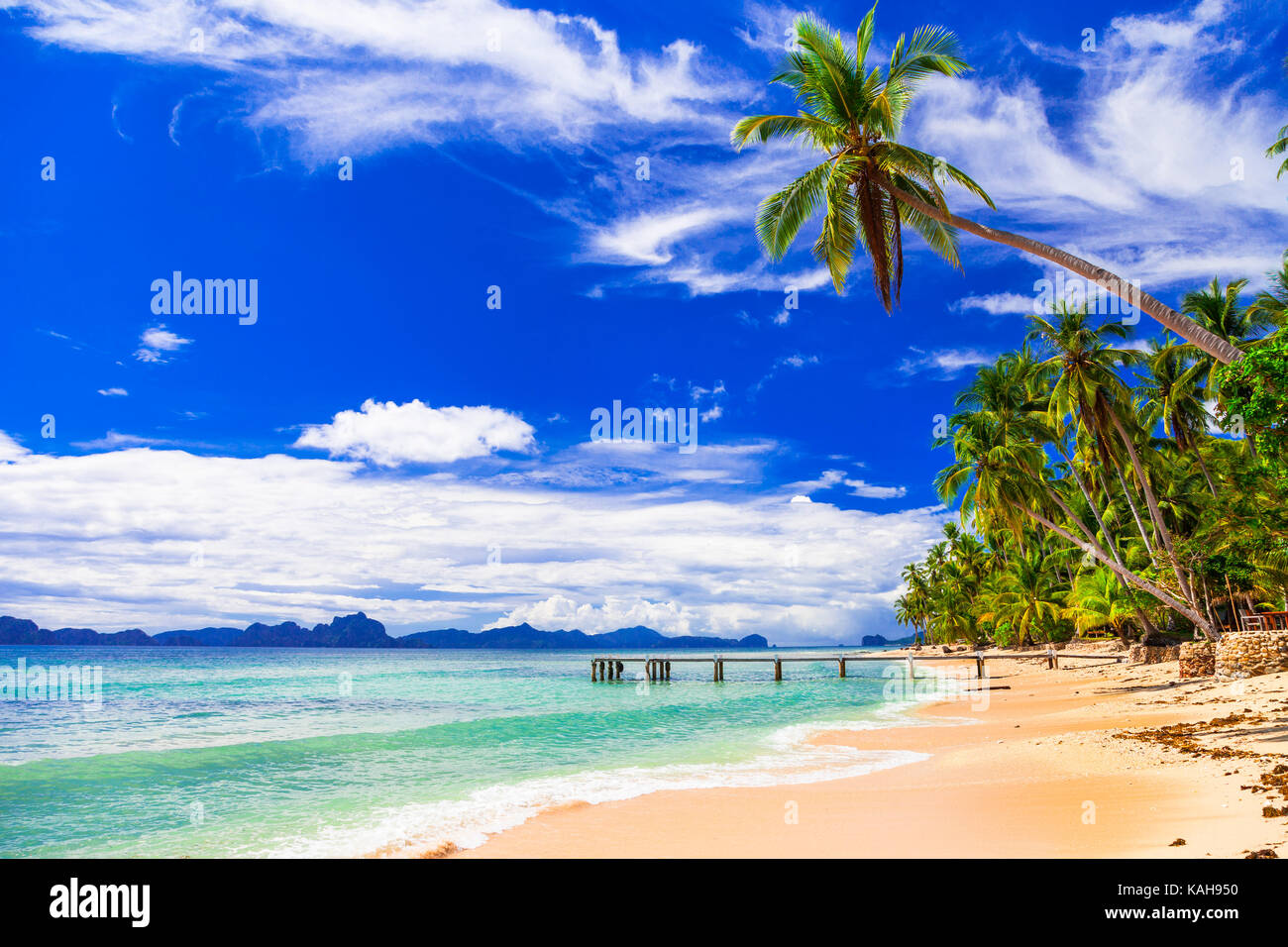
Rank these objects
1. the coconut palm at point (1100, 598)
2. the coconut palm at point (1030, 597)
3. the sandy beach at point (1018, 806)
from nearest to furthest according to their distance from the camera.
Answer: the sandy beach at point (1018, 806), the coconut palm at point (1100, 598), the coconut palm at point (1030, 597)

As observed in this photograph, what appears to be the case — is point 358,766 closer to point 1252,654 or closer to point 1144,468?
point 1252,654

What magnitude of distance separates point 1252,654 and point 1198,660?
10.8 ft

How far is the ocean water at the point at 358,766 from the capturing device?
34.1 feet

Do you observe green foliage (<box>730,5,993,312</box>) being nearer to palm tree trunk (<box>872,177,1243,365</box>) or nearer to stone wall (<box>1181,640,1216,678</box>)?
palm tree trunk (<box>872,177,1243,365</box>)

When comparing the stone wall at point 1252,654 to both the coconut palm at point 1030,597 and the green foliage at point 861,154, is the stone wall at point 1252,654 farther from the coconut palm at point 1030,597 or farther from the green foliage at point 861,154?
the coconut palm at point 1030,597

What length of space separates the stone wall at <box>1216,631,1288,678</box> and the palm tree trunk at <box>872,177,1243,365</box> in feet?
43.6

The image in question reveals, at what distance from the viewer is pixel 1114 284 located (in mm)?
10312

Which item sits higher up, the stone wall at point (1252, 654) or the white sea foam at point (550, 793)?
the stone wall at point (1252, 654)

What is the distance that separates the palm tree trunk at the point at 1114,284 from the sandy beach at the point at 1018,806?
18.4 feet

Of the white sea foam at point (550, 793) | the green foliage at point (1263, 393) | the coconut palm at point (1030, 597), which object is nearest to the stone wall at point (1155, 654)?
the coconut palm at point (1030, 597)

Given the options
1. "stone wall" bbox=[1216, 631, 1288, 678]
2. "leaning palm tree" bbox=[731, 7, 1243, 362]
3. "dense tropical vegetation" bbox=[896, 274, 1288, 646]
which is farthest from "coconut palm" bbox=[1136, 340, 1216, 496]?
"leaning palm tree" bbox=[731, 7, 1243, 362]

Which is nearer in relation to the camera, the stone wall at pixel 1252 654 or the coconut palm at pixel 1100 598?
the stone wall at pixel 1252 654
